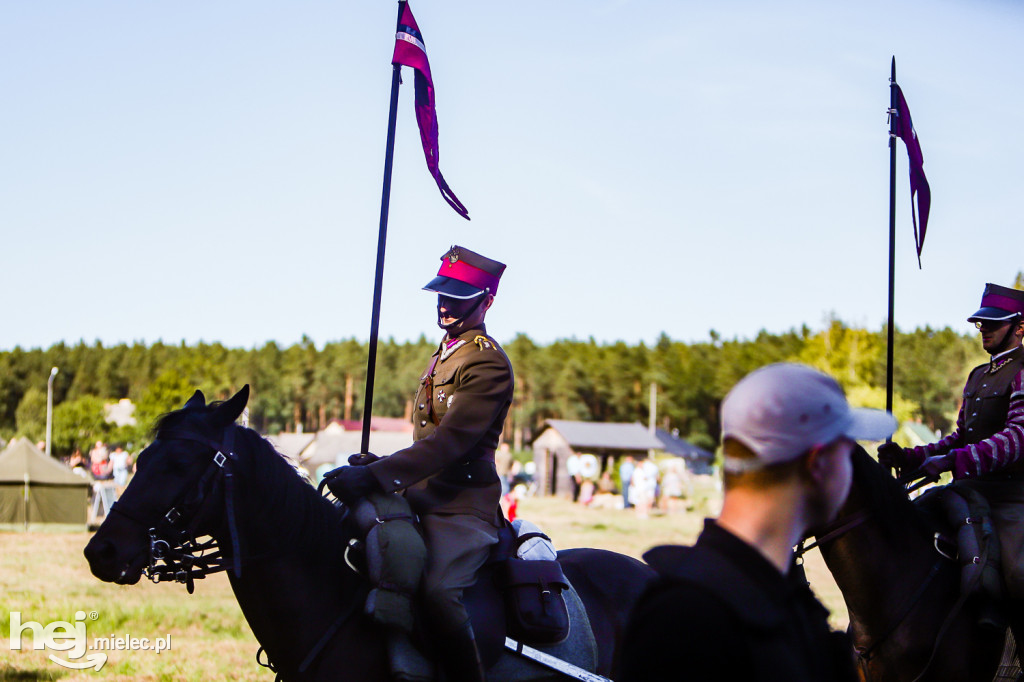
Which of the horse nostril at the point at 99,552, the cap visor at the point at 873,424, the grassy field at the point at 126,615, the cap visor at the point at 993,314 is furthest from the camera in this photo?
the grassy field at the point at 126,615

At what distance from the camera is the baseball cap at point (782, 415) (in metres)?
1.80

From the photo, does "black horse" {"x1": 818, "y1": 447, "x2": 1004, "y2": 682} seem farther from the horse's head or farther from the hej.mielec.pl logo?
the hej.mielec.pl logo

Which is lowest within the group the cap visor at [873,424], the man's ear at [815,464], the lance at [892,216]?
the man's ear at [815,464]

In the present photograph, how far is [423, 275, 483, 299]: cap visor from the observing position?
498 cm

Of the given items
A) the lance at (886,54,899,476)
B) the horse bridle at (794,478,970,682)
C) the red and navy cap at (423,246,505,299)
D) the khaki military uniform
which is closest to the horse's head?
the khaki military uniform

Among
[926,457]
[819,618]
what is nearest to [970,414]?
[926,457]

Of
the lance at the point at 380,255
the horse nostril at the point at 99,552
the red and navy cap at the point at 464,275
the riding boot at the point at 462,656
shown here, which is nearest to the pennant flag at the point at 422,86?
the lance at the point at 380,255

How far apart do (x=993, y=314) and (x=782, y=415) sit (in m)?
4.36

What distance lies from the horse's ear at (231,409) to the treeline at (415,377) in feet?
229

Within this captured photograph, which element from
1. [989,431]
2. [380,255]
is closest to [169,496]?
[380,255]

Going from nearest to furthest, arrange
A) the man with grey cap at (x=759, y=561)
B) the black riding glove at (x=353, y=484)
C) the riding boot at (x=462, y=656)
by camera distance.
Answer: the man with grey cap at (x=759, y=561) < the riding boot at (x=462, y=656) < the black riding glove at (x=353, y=484)

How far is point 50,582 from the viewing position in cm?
1359

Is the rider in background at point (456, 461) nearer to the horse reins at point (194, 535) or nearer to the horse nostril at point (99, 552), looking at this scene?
the horse reins at point (194, 535)

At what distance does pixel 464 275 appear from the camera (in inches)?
198
